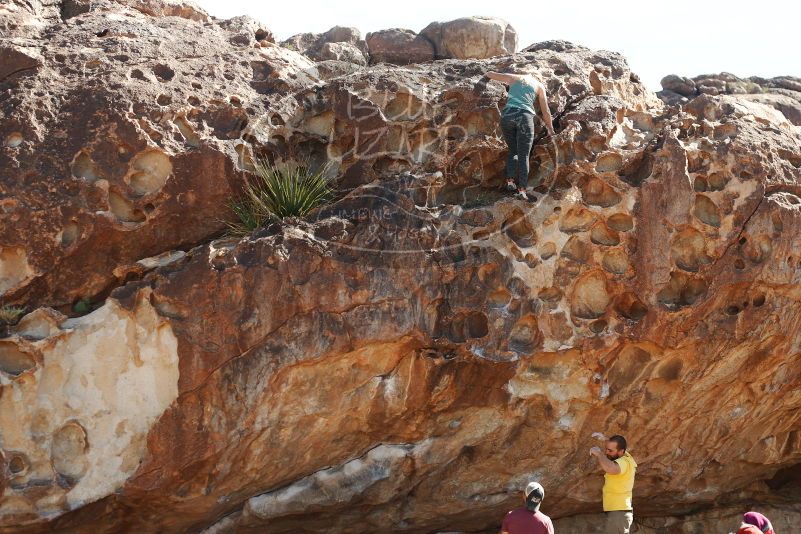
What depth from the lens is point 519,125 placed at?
7.70m

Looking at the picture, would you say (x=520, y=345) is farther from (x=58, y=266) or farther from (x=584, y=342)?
(x=58, y=266)

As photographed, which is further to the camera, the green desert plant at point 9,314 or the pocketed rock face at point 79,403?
the green desert plant at point 9,314

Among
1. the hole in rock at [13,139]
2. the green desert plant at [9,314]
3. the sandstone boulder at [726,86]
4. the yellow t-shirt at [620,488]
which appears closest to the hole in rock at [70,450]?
the green desert plant at [9,314]

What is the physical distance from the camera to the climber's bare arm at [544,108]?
7891mm

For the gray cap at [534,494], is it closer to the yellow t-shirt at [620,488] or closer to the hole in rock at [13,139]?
the yellow t-shirt at [620,488]

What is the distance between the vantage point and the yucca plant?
7605mm

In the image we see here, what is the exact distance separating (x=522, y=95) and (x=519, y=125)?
0.28 meters

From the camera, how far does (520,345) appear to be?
7.53 m

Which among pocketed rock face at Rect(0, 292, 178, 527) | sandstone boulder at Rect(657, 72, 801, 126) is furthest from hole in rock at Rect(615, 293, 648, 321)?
sandstone boulder at Rect(657, 72, 801, 126)

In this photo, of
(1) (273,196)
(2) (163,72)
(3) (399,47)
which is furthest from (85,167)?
(3) (399,47)

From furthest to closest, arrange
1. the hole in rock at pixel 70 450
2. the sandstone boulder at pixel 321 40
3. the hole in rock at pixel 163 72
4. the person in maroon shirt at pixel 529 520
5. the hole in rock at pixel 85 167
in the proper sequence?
the sandstone boulder at pixel 321 40
the hole in rock at pixel 163 72
the hole in rock at pixel 85 167
the hole in rock at pixel 70 450
the person in maroon shirt at pixel 529 520

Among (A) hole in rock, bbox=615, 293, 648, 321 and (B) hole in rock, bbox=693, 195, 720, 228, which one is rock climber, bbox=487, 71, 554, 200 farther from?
(B) hole in rock, bbox=693, 195, 720, 228

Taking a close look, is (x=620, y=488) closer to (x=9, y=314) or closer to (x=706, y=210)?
(x=706, y=210)

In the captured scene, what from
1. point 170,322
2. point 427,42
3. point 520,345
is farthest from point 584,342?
point 427,42
